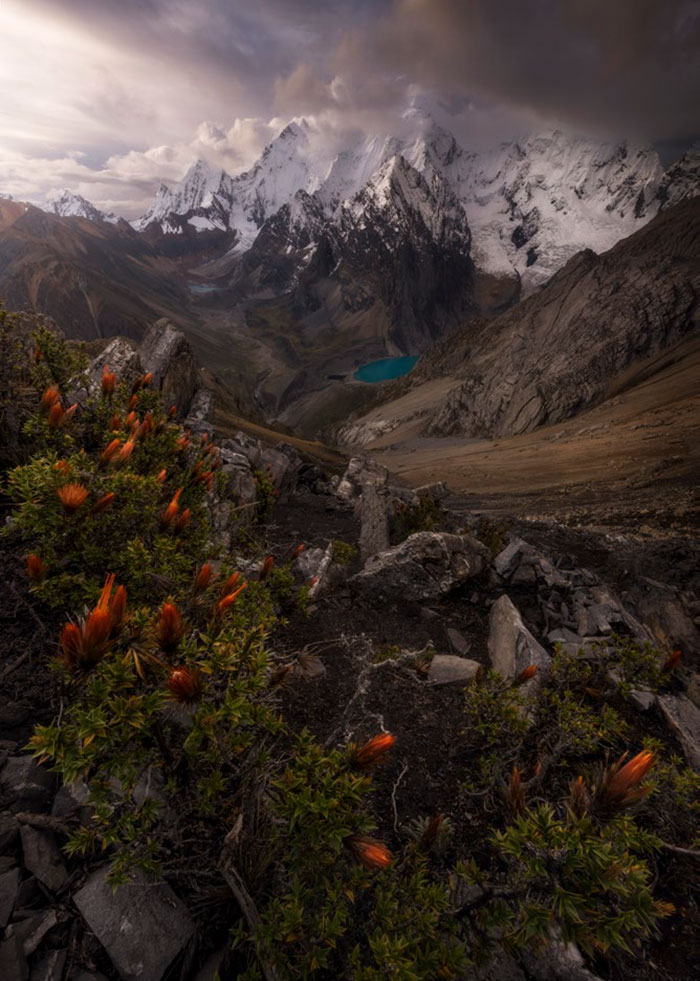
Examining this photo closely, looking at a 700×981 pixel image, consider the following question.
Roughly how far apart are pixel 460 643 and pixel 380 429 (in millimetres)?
87862

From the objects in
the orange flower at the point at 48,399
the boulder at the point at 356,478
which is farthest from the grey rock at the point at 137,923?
the boulder at the point at 356,478

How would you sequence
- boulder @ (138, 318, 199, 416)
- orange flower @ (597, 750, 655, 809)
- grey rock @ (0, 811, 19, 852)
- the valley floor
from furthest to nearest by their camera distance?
the valley floor
boulder @ (138, 318, 199, 416)
grey rock @ (0, 811, 19, 852)
orange flower @ (597, 750, 655, 809)

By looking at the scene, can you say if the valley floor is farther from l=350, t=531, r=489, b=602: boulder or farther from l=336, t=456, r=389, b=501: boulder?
l=350, t=531, r=489, b=602: boulder

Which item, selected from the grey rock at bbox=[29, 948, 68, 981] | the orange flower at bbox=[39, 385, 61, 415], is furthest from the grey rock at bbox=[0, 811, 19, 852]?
the orange flower at bbox=[39, 385, 61, 415]

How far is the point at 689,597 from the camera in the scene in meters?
9.20

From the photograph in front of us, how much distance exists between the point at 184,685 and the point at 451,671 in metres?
4.47

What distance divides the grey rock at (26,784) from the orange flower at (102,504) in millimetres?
1912

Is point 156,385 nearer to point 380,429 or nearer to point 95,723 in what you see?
point 95,723

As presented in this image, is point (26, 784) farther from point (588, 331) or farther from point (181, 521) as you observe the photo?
point (588, 331)

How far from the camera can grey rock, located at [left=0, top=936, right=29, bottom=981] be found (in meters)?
2.32

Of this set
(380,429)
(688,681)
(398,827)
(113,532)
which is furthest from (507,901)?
(380,429)

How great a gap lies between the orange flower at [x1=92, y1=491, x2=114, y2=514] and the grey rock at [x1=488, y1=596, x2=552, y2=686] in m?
5.24

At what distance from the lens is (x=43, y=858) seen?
2789mm

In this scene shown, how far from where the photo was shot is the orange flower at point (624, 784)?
8.43 ft
